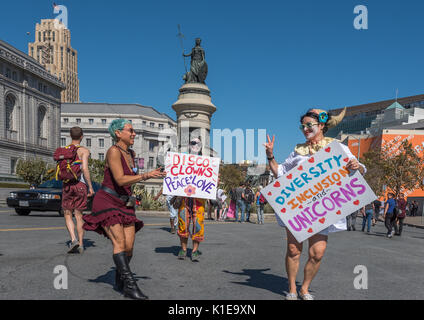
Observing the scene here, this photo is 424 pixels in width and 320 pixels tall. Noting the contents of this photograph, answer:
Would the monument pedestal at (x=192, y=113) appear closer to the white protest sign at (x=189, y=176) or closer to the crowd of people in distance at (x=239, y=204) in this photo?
the crowd of people in distance at (x=239, y=204)

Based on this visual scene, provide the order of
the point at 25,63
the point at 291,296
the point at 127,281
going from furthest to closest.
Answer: the point at 25,63 → the point at 291,296 → the point at 127,281

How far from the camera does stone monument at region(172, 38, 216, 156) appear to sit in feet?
73.8

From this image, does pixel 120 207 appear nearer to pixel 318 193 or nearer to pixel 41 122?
pixel 318 193

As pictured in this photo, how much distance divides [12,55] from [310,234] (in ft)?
217

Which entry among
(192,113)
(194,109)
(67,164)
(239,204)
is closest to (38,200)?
(239,204)

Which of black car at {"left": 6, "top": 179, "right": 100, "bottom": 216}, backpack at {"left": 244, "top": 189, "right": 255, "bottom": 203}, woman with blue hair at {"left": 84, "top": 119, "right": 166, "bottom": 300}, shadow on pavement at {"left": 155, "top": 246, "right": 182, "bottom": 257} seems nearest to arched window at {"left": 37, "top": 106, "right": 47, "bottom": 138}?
black car at {"left": 6, "top": 179, "right": 100, "bottom": 216}

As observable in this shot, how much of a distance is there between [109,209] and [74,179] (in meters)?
2.77

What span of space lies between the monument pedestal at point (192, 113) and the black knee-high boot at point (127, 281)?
18395 millimetres

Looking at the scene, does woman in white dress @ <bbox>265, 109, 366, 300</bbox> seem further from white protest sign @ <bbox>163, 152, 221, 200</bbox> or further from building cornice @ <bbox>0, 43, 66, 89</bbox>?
building cornice @ <bbox>0, 43, 66, 89</bbox>

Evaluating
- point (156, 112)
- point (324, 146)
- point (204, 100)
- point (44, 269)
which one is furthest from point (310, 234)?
point (156, 112)

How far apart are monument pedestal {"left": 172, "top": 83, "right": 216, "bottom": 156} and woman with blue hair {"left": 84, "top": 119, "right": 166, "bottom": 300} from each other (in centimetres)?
1808

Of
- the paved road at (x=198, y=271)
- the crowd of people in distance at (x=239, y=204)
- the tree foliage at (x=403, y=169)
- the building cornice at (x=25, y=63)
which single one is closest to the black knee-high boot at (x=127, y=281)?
the paved road at (x=198, y=271)

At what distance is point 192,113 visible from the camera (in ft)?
74.1

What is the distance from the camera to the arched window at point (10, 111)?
60.0m
